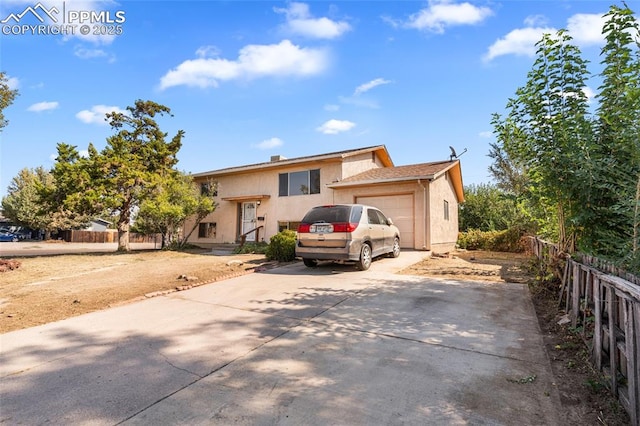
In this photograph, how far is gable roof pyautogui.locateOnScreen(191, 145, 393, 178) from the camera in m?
14.5

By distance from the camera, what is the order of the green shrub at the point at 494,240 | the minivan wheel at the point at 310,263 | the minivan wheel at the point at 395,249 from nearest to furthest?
the minivan wheel at the point at 310,263, the minivan wheel at the point at 395,249, the green shrub at the point at 494,240

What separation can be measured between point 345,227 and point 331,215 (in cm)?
61

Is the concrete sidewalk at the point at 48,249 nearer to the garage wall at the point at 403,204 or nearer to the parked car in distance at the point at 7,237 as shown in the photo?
the parked car in distance at the point at 7,237

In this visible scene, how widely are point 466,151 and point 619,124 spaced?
526 inches

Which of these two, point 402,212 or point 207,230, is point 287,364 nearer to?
point 402,212

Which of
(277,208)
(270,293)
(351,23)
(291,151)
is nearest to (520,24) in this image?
(351,23)

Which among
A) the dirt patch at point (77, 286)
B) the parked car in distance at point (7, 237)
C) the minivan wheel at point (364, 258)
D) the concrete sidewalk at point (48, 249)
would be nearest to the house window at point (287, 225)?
the dirt patch at point (77, 286)

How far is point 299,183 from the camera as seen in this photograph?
15852 mm

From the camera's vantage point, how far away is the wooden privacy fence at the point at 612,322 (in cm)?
210

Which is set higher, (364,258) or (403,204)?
(403,204)

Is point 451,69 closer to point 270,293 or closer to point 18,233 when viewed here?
point 270,293

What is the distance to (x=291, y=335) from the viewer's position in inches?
152
